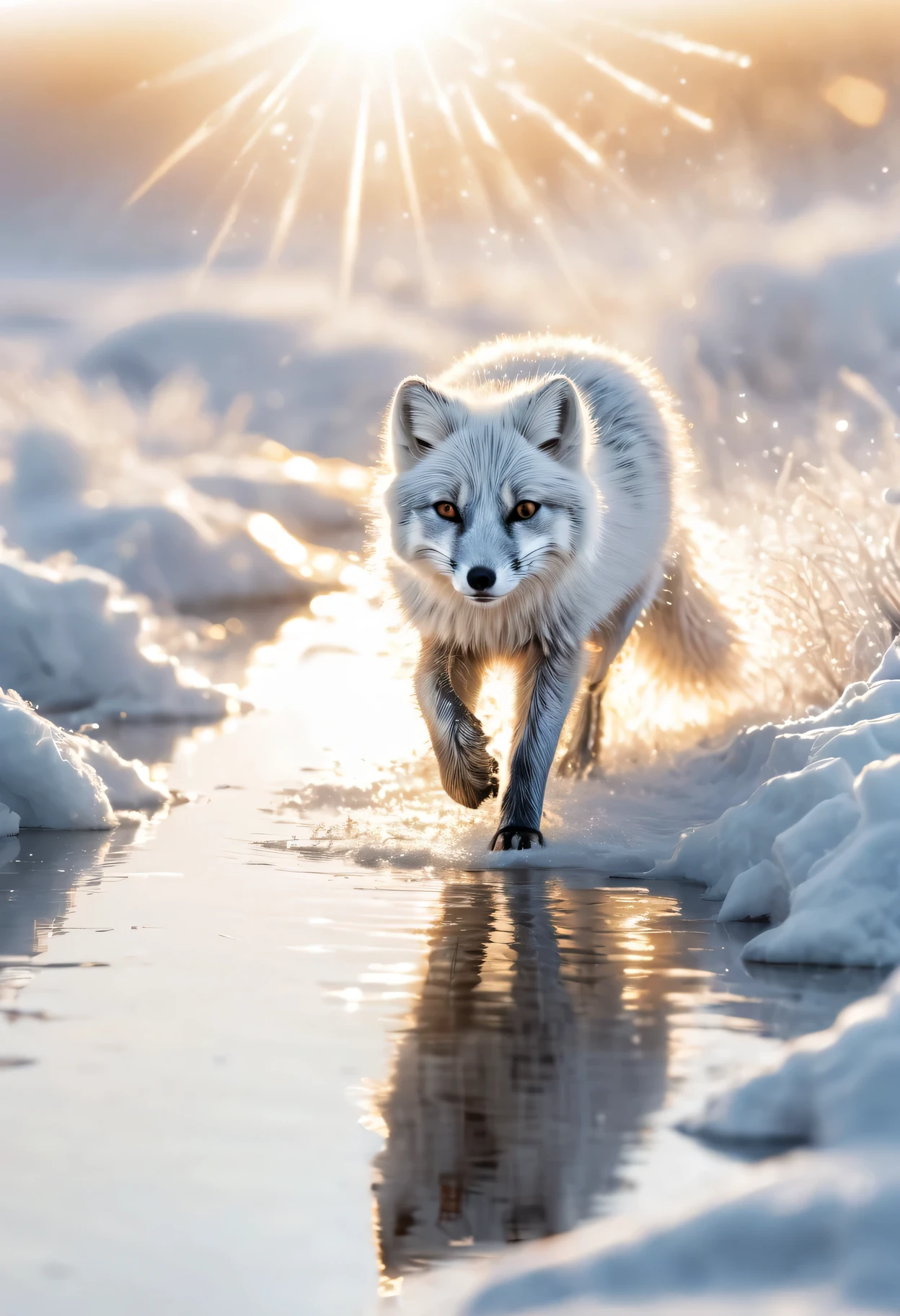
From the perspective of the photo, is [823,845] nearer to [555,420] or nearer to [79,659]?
[555,420]

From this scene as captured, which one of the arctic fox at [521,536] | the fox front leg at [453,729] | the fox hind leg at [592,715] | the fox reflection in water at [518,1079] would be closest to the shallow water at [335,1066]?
the fox reflection in water at [518,1079]

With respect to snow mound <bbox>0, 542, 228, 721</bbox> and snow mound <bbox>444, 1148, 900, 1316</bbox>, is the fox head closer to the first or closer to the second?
snow mound <bbox>444, 1148, 900, 1316</bbox>

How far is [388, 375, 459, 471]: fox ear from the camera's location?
243 inches

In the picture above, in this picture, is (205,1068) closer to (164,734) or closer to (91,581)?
(164,734)

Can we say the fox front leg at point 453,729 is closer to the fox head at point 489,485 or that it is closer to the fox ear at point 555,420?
the fox head at point 489,485

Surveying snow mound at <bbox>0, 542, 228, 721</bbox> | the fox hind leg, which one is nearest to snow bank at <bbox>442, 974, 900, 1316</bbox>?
the fox hind leg

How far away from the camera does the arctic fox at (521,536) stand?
5922mm

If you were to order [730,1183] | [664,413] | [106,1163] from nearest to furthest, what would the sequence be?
[730,1183] < [106,1163] < [664,413]

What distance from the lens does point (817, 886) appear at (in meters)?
4.02

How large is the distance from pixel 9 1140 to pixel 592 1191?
3.12 ft

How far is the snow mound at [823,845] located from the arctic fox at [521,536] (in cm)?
97

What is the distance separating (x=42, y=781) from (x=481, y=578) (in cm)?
216

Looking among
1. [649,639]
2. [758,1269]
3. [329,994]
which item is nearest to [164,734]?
[649,639]

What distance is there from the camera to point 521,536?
5.88 m
